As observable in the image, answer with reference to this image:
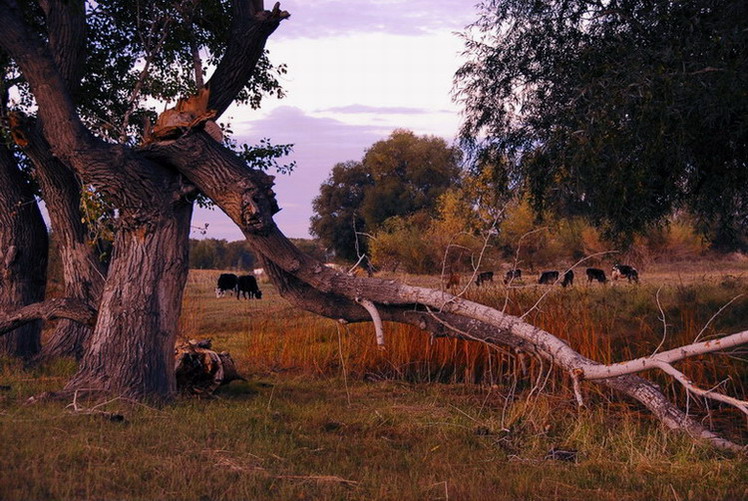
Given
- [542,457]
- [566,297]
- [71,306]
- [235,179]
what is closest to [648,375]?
[566,297]

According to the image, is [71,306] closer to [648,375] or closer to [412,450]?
[412,450]

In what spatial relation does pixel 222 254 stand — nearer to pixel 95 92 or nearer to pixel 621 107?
pixel 95 92

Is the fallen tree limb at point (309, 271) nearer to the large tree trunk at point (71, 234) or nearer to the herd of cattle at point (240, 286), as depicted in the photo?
the large tree trunk at point (71, 234)

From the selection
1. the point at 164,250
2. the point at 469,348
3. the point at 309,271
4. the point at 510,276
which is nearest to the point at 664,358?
the point at 510,276

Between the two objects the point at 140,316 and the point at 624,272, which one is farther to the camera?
the point at 624,272

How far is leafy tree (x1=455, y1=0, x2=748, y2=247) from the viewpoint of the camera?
31.8ft

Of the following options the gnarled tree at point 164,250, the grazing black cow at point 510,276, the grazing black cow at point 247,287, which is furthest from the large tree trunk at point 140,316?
the grazing black cow at point 247,287

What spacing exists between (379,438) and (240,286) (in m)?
21.6

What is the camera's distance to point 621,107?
10047 mm

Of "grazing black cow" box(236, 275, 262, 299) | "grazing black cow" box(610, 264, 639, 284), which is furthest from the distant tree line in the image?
"grazing black cow" box(610, 264, 639, 284)

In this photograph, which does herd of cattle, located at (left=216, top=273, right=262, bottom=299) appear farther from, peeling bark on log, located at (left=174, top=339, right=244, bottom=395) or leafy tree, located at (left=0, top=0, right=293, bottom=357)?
peeling bark on log, located at (left=174, top=339, right=244, bottom=395)

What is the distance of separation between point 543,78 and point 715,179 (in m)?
2.98

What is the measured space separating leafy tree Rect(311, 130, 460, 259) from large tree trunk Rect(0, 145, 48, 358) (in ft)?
129

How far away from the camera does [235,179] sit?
322 inches
